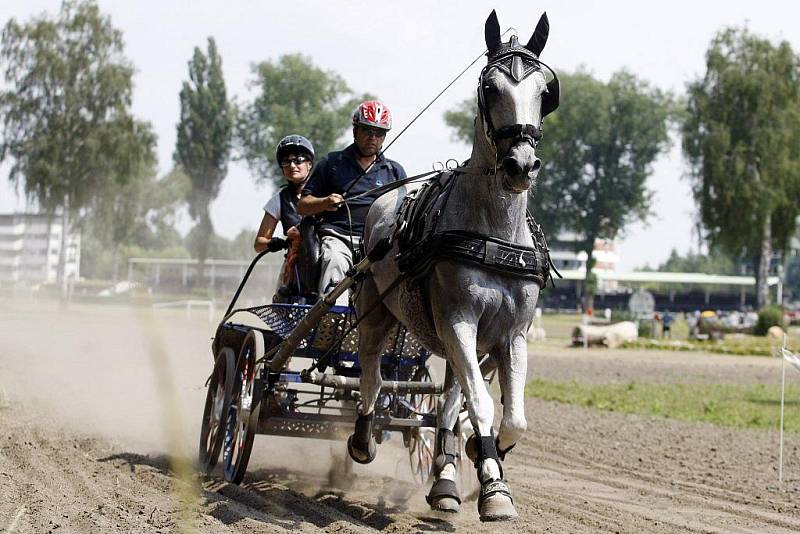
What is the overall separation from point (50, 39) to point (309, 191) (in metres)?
34.3

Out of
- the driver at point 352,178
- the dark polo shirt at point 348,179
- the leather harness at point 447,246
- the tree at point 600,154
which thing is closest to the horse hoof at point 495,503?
the leather harness at point 447,246

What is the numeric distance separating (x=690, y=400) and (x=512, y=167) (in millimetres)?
12478

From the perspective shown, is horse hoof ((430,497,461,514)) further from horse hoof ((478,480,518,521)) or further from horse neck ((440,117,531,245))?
horse neck ((440,117,531,245))

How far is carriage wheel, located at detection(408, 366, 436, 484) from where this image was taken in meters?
7.01

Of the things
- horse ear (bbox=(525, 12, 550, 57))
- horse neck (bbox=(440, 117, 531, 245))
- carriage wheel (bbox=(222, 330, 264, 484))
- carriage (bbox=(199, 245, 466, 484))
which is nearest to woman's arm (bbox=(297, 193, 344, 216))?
carriage (bbox=(199, 245, 466, 484))

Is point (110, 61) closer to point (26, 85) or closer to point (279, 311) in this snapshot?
point (26, 85)

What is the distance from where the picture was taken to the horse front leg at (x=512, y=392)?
16.3 feet

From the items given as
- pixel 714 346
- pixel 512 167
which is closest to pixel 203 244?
pixel 714 346

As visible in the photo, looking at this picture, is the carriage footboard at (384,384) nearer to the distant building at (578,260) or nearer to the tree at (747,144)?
the tree at (747,144)

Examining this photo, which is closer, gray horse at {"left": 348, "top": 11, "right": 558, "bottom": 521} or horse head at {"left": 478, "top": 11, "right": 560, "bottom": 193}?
horse head at {"left": 478, "top": 11, "right": 560, "bottom": 193}

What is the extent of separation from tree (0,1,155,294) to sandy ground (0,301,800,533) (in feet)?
82.8

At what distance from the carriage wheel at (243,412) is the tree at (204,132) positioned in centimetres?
4368

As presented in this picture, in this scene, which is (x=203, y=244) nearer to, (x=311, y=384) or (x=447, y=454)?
(x=311, y=384)

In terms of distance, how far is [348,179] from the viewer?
6770 mm
